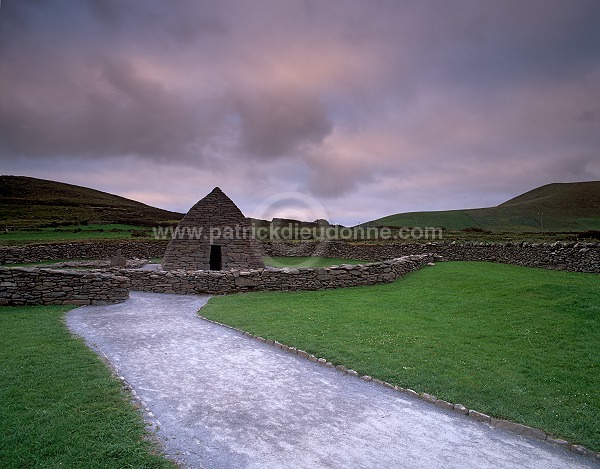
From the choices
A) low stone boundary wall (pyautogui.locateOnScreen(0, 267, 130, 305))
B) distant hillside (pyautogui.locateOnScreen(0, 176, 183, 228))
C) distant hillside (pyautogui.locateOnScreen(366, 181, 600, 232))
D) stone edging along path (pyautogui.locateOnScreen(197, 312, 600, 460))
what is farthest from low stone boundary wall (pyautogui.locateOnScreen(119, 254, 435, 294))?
distant hillside (pyautogui.locateOnScreen(366, 181, 600, 232))

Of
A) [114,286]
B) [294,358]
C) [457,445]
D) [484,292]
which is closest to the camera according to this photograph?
[457,445]

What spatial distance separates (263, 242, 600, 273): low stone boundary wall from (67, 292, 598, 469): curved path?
17.7m

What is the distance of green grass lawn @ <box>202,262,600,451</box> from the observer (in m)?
5.77

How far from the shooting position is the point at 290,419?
523 cm

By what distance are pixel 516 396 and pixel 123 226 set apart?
202ft

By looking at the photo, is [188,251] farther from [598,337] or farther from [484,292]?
[598,337]

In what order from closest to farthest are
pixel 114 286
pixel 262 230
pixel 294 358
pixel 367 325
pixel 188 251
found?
pixel 294 358 → pixel 367 325 → pixel 114 286 → pixel 188 251 → pixel 262 230

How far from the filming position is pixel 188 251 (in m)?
21.9

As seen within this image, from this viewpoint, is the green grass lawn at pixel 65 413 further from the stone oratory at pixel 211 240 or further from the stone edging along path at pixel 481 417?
the stone oratory at pixel 211 240

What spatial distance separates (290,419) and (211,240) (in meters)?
18.0

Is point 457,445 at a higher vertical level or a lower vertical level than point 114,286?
lower

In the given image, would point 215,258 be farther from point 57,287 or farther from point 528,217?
point 528,217

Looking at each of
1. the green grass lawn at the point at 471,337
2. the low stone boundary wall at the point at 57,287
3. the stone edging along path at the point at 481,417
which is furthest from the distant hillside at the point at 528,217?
the low stone boundary wall at the point at 57,287

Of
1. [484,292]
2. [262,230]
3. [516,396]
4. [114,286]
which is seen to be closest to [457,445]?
[516,396]
